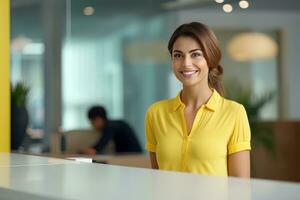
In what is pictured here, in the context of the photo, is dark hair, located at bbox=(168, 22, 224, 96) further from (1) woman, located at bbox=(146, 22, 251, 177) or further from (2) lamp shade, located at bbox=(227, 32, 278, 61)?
(2) lamp shade, located at bbox=(227, 32, 278, 61)

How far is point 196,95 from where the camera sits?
2.43 m

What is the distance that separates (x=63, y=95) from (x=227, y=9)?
1.95m

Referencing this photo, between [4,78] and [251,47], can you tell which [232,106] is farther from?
[251,47]

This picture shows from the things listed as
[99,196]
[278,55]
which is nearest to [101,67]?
[278,55]

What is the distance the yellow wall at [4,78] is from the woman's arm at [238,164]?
181cm

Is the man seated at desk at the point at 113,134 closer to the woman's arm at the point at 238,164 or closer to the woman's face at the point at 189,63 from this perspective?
the woman's face at the point at 189,63

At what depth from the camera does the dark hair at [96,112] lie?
22.1ft

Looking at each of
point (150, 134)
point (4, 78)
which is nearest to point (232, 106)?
point (150, 134)

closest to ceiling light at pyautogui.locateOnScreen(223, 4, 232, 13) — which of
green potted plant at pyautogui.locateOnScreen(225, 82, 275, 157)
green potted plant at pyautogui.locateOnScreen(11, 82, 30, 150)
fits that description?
green potted plant at pyautogui.locateOnScreen(225, 82, 275, 157)

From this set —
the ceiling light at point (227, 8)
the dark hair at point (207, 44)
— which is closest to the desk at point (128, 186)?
the dark hair at point (207, 44)

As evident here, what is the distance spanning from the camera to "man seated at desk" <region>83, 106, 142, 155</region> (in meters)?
6.45

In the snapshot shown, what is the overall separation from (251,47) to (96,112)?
5.52ft

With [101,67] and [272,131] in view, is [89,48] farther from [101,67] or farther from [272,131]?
[272,131]

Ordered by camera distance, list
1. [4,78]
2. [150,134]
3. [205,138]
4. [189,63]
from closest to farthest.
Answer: [205,138] → [189,63] → [150,134] → [4,78]
